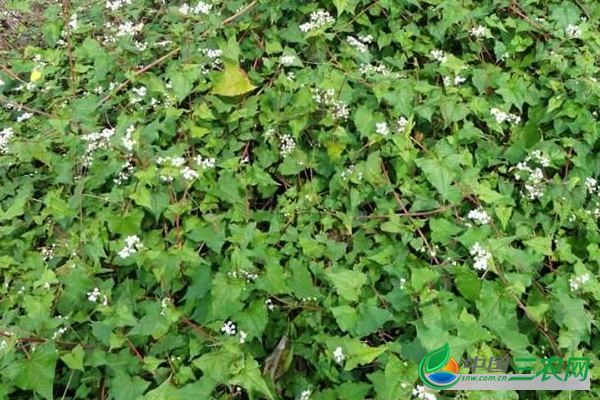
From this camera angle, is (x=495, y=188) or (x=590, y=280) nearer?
(x=590, y=280)

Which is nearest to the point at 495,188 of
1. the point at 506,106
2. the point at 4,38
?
the point at 506,106

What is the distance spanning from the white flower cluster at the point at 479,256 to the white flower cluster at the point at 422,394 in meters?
0.60

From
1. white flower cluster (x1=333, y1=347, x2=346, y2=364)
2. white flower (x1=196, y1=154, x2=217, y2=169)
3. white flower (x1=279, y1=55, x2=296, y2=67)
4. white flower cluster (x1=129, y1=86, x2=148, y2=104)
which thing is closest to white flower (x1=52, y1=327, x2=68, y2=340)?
white flower (x1=196, y1=154, x2=217, y2=169)

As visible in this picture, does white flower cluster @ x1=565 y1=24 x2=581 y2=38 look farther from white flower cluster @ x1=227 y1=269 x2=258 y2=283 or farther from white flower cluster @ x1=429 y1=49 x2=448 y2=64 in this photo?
white flower cluster @ x1=227 y1=269 x2=258 y2=283

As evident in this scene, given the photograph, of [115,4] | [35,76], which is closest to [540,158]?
[115,4]

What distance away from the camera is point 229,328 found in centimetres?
231

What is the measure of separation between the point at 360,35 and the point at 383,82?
56cm

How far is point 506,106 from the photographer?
293 centimetres

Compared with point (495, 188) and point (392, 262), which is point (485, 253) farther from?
point (495, 188)

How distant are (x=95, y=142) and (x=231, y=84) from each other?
84cm

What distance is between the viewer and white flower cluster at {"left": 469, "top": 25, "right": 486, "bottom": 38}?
124 inches

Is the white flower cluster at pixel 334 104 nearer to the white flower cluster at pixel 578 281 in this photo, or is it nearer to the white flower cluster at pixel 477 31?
the white flower cluster at pixel 477 31

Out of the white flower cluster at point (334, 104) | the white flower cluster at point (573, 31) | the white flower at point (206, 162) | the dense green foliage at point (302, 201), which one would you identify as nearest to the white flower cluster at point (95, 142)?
the dense green foliage at point (302, 201)

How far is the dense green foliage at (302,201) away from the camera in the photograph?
7.46ft
